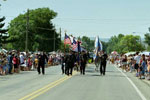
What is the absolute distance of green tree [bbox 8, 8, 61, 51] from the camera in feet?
297

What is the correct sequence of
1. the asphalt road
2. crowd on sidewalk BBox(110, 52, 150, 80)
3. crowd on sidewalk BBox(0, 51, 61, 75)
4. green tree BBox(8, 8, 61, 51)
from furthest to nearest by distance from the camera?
green tree BBox(8, 8, 61, 51) → crowd on sidewalk BBox(0, 51, 61, 75) → crowd on sidewalk BBox(110, 52, 150, 80) → the asphalt road

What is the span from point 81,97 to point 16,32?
78.2m

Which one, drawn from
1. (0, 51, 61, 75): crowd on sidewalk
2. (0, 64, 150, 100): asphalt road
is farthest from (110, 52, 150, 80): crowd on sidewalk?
(0, 51, 61, 75): crowd on sidewalk

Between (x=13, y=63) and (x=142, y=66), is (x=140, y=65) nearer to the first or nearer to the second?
(x=142, y=66)

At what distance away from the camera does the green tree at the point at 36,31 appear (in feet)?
297

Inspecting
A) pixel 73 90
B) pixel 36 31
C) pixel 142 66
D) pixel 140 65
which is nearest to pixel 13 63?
pixel 140 65

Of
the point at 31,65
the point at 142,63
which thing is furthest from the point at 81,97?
the point at 31,65

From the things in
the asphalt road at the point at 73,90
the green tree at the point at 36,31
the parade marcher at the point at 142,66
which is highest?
the green tree at the point at 36,31

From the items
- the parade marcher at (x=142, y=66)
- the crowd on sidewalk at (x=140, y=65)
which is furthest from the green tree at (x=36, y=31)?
the parade marcher at (x=142, y=66)

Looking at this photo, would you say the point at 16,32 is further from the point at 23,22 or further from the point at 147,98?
the point at 147,98

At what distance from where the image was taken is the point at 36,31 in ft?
308

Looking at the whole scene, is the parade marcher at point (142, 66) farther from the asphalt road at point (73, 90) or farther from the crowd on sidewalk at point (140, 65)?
the asphalt road at point (73, 90)

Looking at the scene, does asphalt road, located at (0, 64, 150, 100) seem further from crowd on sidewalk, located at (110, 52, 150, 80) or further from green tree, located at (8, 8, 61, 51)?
green tree, located at (8, 8, 61, 51)

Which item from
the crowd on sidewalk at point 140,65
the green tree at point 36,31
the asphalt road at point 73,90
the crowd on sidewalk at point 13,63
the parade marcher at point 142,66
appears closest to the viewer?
the asphalt road at point 73,90
